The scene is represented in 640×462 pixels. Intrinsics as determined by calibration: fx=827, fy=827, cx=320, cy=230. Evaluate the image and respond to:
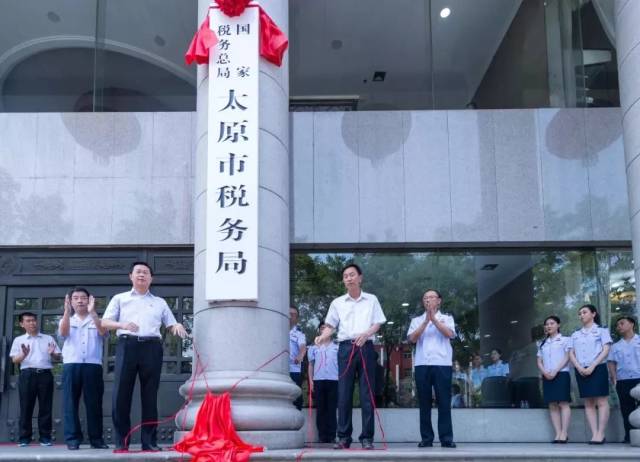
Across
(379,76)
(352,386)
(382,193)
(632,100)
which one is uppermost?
(379,76)

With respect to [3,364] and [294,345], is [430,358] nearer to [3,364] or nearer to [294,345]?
[294,345]

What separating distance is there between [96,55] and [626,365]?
906 centimetres

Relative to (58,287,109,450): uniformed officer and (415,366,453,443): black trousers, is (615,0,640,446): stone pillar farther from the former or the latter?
(58,287,109,450): uniformed officer

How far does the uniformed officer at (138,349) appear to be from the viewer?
7.88 meters

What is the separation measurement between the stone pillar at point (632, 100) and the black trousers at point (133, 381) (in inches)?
194

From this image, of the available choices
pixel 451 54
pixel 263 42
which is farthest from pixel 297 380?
pixel 451 54

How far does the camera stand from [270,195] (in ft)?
27.1

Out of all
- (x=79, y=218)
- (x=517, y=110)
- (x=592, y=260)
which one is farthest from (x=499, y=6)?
(x=79, y=218)

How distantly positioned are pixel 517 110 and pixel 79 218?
667 cm

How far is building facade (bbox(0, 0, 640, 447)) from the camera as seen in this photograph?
1174 centimetres

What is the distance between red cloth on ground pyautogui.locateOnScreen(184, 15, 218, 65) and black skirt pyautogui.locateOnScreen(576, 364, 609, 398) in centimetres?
621

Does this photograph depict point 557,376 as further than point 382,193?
No

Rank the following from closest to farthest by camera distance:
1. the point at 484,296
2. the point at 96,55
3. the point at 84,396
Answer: the point at 84,396 → the point at 484,296 → the point at 96,55

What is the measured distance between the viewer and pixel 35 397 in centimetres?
1042
